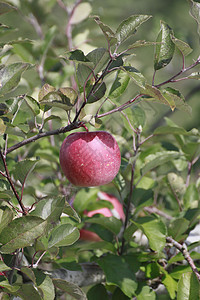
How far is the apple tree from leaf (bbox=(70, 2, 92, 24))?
0.12m

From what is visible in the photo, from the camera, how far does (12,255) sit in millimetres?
873

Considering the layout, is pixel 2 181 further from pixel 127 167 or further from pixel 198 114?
pixel 198 114

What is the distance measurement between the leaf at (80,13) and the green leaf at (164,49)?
1.01 meters

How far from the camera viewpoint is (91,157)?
0.90 m

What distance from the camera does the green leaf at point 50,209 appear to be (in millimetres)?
777

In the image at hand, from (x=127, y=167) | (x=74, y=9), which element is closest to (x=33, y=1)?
(x=74, y=9)

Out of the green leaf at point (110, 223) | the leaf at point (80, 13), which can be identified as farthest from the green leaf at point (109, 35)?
the leaf at point (80, 13)

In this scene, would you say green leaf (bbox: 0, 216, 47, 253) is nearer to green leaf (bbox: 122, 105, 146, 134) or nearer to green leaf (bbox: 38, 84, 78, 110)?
green leaf (bbox: 38, 84, 78, 110)

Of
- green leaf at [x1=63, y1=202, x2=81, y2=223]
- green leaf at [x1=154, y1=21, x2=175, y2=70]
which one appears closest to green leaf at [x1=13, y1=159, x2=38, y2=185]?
green leaf at [x1=63, y1=202, x2=81, y2=223]

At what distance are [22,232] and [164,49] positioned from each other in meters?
0.45

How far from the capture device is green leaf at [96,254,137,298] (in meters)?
0.97

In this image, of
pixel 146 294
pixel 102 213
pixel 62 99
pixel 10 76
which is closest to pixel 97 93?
pixel 62 99

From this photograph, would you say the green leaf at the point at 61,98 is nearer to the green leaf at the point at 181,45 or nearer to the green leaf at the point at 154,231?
the green leaf at the point at 181,45

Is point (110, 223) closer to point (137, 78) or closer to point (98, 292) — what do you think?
point (98, 292)
